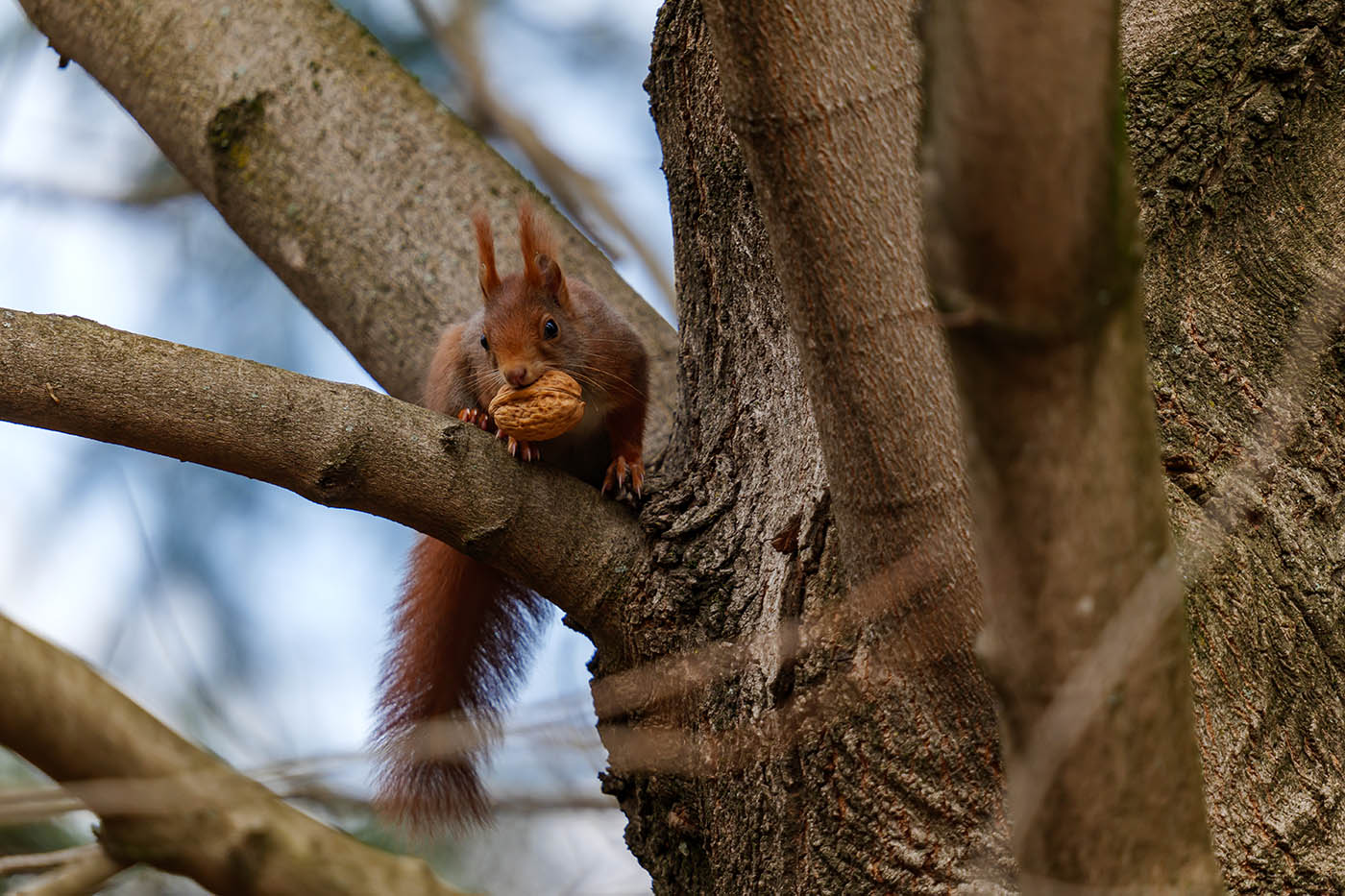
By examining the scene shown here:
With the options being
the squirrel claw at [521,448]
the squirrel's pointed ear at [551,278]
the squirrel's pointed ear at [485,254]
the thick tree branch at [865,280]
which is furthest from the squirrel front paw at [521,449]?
the thick tree branch at [865,280]

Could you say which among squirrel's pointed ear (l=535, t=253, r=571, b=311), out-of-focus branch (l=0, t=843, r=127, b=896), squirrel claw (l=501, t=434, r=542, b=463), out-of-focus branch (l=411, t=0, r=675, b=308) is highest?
out-of-focus branch (l=411, t=0, r=675, b=308)

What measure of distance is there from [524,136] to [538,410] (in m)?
1.38

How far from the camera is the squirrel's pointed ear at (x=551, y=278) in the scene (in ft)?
7.82

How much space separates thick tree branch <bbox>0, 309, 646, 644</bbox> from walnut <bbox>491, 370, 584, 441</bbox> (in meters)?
0.28

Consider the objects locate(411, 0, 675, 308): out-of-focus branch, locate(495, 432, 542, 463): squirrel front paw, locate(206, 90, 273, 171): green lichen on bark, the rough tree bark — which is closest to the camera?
the rough tree bark

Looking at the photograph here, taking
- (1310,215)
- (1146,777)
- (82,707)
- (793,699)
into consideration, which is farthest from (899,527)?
(1310,215)

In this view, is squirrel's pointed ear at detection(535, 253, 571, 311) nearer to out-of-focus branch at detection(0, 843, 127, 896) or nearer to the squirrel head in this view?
the squirrel head

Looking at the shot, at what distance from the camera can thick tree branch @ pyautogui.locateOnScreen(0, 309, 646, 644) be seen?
4.43ft

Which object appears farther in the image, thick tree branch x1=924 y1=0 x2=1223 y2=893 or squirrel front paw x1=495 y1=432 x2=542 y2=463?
squirrel front paw x1=495 y1=432 x2=542 y2=463

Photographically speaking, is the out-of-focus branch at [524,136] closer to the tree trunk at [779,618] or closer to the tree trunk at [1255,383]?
the tree trunk at [779,618]

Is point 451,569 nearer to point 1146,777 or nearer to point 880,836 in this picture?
point 880,836

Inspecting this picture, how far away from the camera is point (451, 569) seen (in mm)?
2107

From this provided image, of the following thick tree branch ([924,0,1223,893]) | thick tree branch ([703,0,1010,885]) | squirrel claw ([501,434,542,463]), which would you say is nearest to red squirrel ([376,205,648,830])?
squirrel claw ([501,434,542,463])

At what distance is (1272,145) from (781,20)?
3.29 feet
